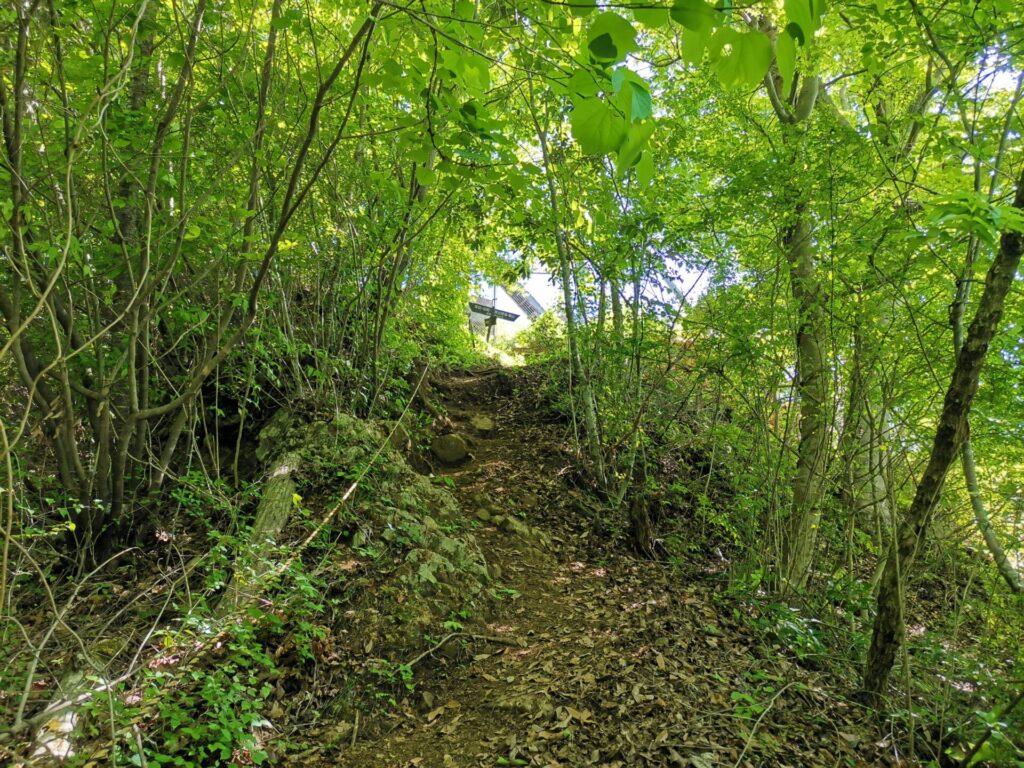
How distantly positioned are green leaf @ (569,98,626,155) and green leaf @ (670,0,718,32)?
0.56 feet

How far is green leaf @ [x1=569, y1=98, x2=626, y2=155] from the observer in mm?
970

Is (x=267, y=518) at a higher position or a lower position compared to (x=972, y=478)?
lower

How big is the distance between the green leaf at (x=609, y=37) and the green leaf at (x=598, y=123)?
0.27ft

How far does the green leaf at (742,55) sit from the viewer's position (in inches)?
35.7

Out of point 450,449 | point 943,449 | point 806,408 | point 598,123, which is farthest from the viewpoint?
point 450,449

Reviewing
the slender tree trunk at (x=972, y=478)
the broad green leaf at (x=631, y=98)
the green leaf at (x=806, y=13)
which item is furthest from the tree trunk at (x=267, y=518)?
the slender tree trunk at (x=972, y=478)

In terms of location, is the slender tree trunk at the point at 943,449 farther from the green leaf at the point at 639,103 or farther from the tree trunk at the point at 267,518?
the tree trunk at the point at 267,518

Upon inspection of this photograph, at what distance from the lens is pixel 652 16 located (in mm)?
914

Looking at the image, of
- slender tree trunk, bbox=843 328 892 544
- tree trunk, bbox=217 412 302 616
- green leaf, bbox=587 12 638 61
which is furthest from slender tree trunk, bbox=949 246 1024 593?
tree trunk, bbox=217 412 302 616

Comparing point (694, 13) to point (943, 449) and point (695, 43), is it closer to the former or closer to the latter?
point (695, 43)

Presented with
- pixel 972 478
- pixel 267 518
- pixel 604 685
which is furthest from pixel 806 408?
pixel 267 518

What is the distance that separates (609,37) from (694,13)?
14 cm

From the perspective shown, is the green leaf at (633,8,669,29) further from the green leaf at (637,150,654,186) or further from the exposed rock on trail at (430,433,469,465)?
the exposed rock on trail at (430,433,469,465)

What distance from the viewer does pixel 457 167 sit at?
6.12ft
